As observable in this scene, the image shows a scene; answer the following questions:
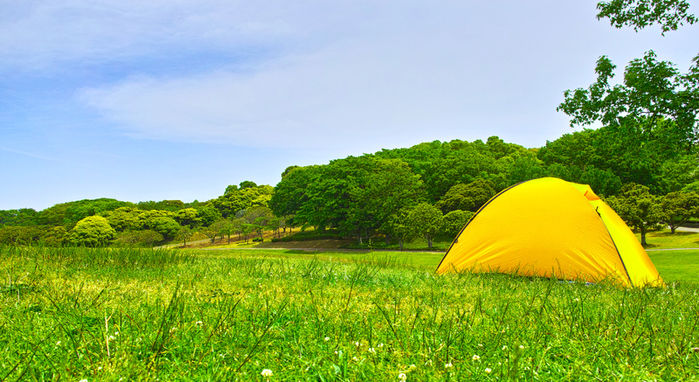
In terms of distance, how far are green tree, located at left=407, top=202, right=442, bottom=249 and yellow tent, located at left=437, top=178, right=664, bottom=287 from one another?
24.1 meters

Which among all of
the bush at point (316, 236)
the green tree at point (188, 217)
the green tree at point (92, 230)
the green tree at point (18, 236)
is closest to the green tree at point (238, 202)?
the green tree at point (188, 217)

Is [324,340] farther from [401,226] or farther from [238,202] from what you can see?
[238,202]

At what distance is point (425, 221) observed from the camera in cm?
3378

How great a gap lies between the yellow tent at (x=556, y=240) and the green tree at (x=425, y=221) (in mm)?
24101

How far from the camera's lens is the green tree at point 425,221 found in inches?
1312

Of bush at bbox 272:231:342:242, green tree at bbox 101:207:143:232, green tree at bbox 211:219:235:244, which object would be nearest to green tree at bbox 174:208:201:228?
green tree at bbox 101:207:143:232

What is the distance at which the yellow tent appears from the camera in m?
8.14

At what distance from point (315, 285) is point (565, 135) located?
56381 mm

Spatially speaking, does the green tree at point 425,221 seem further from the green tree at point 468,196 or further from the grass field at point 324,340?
the grass field at point 324,340

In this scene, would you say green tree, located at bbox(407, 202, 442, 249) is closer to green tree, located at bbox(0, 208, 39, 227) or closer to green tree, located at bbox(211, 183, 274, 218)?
green tree, located at bbox(211, 183, 274, 218)

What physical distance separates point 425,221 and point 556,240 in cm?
2548

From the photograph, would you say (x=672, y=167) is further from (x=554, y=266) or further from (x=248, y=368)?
(x=248, y=368)

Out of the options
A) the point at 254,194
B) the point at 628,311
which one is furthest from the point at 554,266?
the point at 254,194

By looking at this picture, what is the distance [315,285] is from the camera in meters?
5.34
